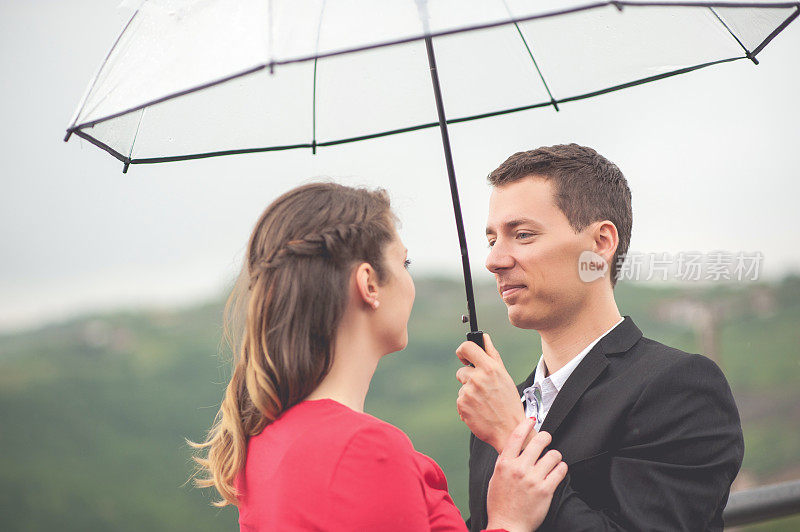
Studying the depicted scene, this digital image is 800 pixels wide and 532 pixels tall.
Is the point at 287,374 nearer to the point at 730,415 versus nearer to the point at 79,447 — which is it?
the point at 730,415

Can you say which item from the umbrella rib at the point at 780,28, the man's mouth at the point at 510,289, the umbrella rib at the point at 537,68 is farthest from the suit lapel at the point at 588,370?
the umbrella rib at the point at 780,28

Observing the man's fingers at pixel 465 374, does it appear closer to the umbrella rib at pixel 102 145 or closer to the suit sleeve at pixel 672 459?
the suit sleeve at pixel 672 459

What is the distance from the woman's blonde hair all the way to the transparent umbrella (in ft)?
1.00

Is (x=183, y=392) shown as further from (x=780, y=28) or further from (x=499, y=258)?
(x=780, y=28)

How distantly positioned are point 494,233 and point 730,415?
0.75m

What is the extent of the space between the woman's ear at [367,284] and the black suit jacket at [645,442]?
562mm

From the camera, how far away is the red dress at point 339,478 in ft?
4.04

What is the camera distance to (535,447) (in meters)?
1.52

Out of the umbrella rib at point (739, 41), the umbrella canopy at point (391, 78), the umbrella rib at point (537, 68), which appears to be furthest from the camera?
the umbrella rib at point (537, 68)

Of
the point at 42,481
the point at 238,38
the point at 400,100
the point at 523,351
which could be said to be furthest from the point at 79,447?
the point at 238,38

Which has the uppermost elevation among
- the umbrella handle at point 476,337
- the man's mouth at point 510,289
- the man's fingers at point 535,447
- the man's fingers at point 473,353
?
the man's mouth at point 510,289

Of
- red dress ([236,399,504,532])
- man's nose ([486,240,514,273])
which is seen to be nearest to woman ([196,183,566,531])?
red dress ([236,399,504,532])

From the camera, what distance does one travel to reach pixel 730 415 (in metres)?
1.55

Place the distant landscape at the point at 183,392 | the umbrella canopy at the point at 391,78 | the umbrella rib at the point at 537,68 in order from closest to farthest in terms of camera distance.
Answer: the umbrella canopy at the point at 391,78
the umbrella rib at the point at 537,68
the distant landscape at the point at 183,392
